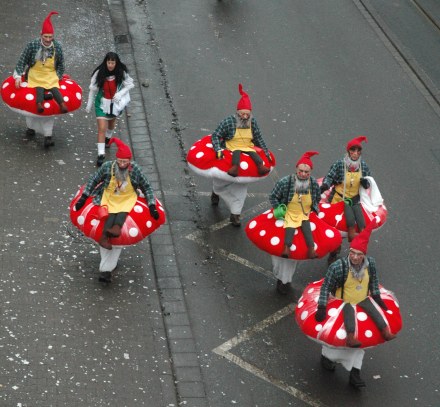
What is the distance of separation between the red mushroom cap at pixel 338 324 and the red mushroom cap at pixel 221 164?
109 inches

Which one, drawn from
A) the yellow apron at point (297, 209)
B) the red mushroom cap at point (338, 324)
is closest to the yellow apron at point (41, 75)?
the yellow apron at point (297, 209)

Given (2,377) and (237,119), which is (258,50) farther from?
(2,377)

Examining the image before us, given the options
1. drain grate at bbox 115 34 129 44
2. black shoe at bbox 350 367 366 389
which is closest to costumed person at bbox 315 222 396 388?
black shoe at bbox 350 367 366 389

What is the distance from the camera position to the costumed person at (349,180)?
13.5 meters

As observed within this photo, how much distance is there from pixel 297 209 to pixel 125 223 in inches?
79.3

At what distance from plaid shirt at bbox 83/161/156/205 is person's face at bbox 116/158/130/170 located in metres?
0.09

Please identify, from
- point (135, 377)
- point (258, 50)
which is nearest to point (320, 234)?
point (135, 377)

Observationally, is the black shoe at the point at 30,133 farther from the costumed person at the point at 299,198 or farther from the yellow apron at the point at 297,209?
the yellow apron at the point at 297,209

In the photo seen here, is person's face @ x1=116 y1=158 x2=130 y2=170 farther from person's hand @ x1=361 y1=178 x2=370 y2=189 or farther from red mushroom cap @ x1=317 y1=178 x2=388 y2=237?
person's hand @ x1=361 y1=178 x2=370 y2=189

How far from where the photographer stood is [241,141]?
14.1 m

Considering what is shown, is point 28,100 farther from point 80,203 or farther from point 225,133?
point 80,203

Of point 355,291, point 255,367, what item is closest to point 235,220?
point 255,367

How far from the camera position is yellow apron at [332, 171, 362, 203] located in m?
13.6

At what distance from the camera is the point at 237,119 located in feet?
46.0
